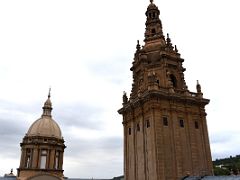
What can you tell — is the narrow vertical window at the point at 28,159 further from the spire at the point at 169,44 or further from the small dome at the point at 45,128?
the spire at the point at 169,44

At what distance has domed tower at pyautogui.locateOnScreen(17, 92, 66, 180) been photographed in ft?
212

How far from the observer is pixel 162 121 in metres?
35.9

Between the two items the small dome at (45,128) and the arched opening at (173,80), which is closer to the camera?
the arched opening at (173,80)

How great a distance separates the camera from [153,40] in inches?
1779

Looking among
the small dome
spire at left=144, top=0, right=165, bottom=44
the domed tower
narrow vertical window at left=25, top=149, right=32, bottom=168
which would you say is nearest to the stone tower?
spire at left=144, top=0, right=165, bottom=44

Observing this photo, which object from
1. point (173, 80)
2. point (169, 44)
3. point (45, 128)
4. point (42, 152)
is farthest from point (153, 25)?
point (42, 152)

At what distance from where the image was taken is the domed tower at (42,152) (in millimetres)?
64500

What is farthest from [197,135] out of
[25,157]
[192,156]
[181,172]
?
[25,157]

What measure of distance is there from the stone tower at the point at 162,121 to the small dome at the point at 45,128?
31909 millimetres

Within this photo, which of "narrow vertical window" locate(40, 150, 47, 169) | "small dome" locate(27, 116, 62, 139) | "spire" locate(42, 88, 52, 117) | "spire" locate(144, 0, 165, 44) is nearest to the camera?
"spire" locate(144, 0, 165, 44)

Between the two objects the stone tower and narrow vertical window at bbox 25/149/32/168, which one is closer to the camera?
the stone tower

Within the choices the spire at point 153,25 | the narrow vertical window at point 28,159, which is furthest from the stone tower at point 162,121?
the narrow vertical window at point 28,159

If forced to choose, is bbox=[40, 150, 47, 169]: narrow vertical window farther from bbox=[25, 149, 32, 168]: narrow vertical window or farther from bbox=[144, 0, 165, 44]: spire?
bbox=[144, 0, 165, 44]: spire

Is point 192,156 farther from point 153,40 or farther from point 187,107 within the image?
point 153,40
